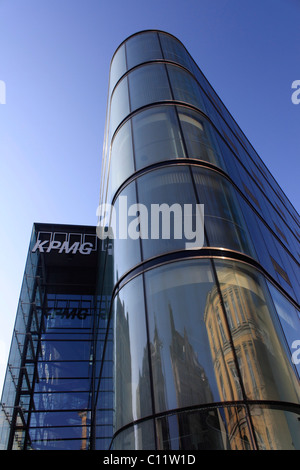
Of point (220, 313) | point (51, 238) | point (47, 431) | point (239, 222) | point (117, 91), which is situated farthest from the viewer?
point (51, 238)

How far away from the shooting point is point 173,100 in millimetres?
10289

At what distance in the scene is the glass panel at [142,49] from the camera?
498 inches

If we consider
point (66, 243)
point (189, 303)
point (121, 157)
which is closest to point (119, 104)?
point (121, 157)

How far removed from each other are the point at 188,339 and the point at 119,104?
8.30m

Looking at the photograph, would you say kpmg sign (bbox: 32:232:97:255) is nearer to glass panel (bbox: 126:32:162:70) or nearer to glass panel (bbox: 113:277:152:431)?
glass panel (bbox: 126:32:162:70)

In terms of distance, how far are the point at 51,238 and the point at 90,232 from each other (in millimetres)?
1979

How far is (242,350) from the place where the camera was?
5.59 metres

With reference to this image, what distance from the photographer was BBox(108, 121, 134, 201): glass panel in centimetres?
914

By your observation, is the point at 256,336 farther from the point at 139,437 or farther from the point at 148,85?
the point at 148,85

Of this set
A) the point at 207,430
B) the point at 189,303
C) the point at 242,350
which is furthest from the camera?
the point at 189,303

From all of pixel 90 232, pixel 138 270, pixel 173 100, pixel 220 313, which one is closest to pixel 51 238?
pixel 90 232

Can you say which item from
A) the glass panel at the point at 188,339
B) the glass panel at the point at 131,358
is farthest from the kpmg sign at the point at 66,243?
the glass panel at the point at 188,339

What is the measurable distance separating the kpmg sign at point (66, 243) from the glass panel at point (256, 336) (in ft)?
41.8

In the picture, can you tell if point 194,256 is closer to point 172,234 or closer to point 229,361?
point 172,234
